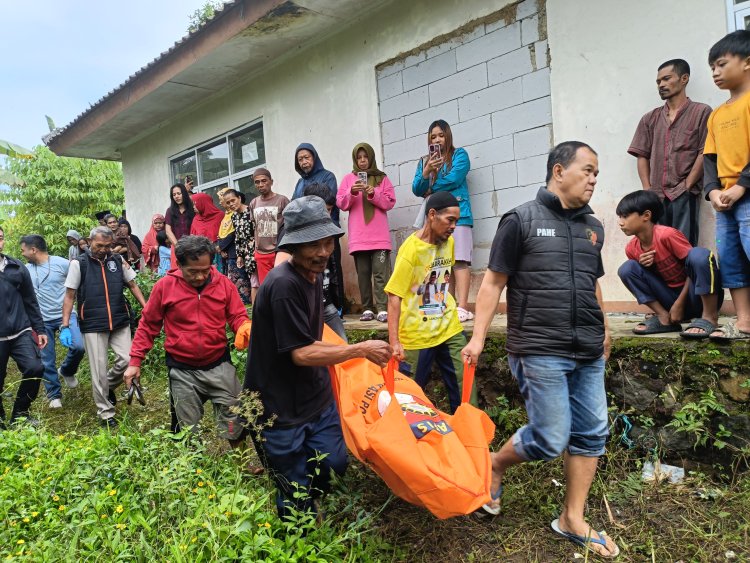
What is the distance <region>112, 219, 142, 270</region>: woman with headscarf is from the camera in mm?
9555

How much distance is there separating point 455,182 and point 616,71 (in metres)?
1.66

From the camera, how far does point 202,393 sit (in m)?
3.77

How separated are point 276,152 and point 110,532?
6.55 metres

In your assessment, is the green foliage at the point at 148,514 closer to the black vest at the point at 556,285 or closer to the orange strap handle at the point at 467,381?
the orange strap handle at the point at 467,381

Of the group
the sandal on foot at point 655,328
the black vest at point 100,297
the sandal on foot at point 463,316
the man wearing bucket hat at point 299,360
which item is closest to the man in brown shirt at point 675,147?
the sandal on foot at point 655,328

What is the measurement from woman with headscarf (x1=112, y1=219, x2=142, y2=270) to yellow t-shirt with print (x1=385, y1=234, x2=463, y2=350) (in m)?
7.31

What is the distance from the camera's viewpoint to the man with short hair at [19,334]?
192 inches

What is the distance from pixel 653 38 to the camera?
Result: 168 inches

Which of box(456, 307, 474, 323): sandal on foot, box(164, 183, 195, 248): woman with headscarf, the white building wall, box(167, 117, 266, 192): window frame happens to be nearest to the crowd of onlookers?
box(456, 307, 474, 323): sandal on foot

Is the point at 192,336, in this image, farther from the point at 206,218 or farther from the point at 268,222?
the point at 206,218

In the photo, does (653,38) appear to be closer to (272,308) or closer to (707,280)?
(707,280)

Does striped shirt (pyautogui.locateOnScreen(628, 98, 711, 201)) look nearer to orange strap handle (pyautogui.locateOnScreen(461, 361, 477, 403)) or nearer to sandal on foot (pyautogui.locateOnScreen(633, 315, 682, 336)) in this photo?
sandal on foot (pyautogui.locateOnScreen(633, 315, 682, 336))

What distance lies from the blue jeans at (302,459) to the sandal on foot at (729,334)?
7.70ft

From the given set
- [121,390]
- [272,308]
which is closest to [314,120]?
[121,390]
